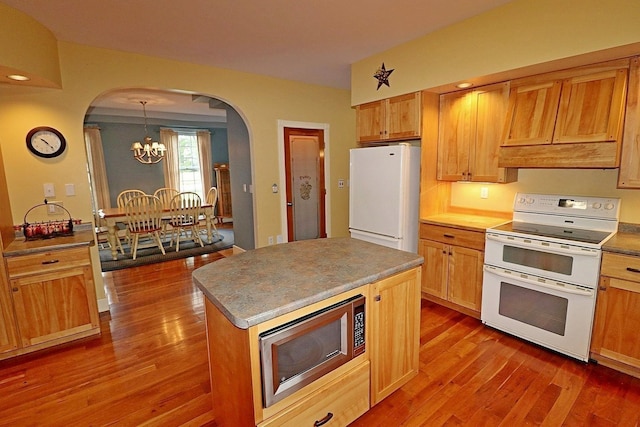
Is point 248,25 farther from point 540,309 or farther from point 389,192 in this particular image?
point 540,309

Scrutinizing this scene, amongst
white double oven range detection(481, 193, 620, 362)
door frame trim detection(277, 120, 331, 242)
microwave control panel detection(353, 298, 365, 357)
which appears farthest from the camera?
door frame trim detection(277, 120, 331, 242)

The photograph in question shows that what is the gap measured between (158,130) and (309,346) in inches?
289

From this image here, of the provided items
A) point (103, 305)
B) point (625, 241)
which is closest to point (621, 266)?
point (625, 241)

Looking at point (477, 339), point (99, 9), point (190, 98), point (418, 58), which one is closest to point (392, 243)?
point (477, 339)

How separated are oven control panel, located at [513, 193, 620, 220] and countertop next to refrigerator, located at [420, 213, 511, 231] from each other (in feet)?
0.81

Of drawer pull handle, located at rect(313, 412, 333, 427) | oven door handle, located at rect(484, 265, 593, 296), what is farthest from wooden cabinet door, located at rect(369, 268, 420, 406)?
oven door handle, located at rect(484, 265, 593, 296)

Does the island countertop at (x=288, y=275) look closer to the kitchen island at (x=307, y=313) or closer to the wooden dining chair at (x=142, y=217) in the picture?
the kitchen island at (x=307, y=313)

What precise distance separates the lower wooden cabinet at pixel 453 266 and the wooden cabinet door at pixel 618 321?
829mm

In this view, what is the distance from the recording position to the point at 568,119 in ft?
8.00

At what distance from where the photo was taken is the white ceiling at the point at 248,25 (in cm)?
231

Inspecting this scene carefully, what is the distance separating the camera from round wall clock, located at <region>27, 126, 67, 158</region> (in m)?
2.82

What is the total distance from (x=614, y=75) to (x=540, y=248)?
4.29ft

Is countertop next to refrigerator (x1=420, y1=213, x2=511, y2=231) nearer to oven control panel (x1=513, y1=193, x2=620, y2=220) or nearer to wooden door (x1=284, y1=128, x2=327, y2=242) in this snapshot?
oven control panel (x1=513, y1=193, x2=620, y2=220)

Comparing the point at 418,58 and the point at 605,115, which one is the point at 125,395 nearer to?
the point at 418,58
